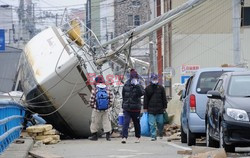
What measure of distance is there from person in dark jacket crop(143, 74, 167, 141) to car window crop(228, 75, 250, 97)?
19.5 ft

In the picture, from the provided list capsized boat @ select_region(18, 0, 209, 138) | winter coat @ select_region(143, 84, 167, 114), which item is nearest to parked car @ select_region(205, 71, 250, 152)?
winter coat @ select_region(143, 84, 167, 114)

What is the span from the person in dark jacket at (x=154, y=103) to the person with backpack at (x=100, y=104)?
104 cm

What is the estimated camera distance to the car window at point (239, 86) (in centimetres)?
1184

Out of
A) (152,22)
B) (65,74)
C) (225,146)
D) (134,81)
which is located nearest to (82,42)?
(65,74)

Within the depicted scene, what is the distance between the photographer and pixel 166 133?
22.3m

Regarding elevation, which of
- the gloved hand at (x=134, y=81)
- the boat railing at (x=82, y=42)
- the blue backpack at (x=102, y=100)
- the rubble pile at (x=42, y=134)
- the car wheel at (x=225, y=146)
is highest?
the boat railing at (x=82, y=42)

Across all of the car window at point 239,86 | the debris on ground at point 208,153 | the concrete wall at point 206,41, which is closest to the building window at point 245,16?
the concrete wall at point 206,41

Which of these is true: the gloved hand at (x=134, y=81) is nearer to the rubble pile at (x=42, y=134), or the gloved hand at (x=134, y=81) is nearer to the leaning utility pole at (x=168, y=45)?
the rubble pile at (x=42, y=134)

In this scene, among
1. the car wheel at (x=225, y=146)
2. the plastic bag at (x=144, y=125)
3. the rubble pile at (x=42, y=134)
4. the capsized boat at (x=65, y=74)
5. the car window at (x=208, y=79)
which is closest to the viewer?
the car wheel at (x=225, y=146)

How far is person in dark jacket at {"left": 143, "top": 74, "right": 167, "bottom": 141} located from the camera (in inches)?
721

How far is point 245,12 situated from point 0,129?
3104cm

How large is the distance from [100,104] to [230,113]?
25.0 feet

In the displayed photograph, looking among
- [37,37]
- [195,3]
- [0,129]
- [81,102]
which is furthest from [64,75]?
[195,3]

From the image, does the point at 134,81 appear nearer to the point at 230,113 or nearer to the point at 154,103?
the point at 154,103
